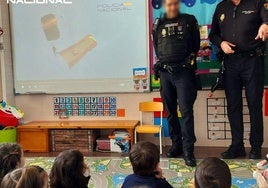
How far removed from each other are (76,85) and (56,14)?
2.81ft

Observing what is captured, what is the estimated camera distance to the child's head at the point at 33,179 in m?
1.41

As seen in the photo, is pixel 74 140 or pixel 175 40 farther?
pixel 74 140

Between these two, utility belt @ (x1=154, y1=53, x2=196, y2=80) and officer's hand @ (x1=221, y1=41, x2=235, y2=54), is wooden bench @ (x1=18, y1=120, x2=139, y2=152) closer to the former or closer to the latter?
utility belt @ (x1=154, y1=53, x2=196, y2=80)

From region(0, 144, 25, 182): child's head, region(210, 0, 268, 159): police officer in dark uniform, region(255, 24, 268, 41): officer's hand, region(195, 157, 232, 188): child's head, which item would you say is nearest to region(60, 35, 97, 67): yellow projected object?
region(210, 0, 268, 159): police officer in dark uniform

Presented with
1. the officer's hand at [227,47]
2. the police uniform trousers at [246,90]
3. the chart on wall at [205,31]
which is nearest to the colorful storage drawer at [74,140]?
the chart on wall at [205,31]

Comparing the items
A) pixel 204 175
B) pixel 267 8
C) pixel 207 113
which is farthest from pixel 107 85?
pixel 204 175

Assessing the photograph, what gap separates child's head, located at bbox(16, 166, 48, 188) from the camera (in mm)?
1408

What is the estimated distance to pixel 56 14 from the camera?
13.3 ft

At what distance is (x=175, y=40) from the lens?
10.6 feet

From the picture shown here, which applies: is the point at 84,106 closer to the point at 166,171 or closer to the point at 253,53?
the point at 166,171

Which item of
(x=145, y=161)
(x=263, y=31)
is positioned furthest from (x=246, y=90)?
(x=145, y=161)

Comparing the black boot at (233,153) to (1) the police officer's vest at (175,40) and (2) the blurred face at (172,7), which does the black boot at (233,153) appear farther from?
(2) the blurred face at (172,7)

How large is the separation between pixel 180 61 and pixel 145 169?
5.31 ft

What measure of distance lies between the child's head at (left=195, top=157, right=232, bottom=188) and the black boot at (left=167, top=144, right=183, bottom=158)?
2.01m
